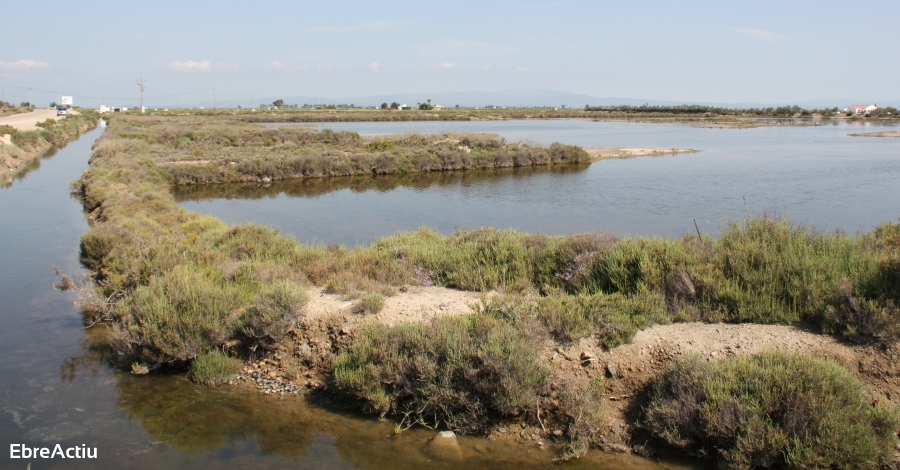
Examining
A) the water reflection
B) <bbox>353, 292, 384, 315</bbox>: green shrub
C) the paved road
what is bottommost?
the water reflection

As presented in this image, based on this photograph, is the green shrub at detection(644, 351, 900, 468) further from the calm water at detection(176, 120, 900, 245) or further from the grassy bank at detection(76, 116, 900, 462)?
the calm water at detection(176, 120, 900, 245)

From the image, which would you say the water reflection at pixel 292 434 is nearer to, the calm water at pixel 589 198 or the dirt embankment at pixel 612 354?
the dirt embankment at pixel 612 354

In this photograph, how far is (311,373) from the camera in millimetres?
8156

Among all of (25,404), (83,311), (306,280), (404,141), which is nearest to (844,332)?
(306,280)

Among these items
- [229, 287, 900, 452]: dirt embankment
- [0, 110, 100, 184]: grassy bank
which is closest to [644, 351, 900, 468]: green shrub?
[229, 287, 900, 452]: dirt embankment

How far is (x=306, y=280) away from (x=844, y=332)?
7379 millimetres

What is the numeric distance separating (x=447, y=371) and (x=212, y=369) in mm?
3351

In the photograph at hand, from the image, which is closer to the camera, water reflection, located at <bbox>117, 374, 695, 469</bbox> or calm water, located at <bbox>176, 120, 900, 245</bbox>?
water reflection, located at <bbox>117, 374, 695, 469</bbox>

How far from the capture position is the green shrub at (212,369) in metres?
8.16

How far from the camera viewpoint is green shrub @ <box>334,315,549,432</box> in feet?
22.0

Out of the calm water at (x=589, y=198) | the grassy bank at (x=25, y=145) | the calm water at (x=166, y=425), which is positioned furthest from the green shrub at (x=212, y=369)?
the grassy bank at (x=25, y=145)

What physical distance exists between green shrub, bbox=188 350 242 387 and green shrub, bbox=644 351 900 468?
17.3 feet

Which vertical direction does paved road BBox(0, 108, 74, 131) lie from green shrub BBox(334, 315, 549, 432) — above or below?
above

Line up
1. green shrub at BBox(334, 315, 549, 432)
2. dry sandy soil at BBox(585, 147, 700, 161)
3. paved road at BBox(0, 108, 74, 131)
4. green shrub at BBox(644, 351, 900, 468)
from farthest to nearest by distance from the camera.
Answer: paved road at BBox(0, 108, 74, 131) → dry sandy soil at BBox(585, 147, 700, 161) → green shrub at BBox(334, 315, 549, 432) → green shrub at BBox(644, 351, 900, 468)
